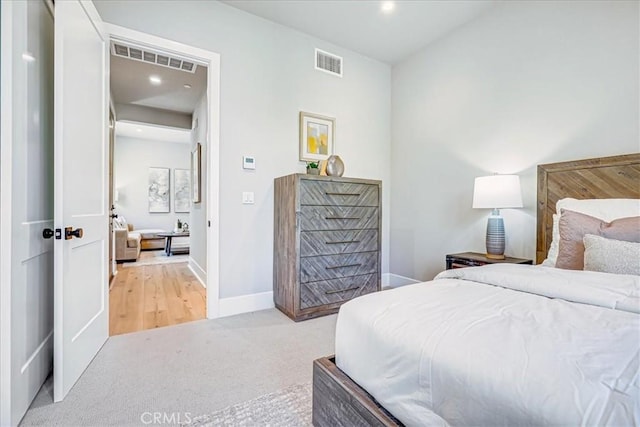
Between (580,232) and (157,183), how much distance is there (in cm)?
888

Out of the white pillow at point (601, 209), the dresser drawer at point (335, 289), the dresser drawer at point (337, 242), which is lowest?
the dresser drawer at point (335, 289)

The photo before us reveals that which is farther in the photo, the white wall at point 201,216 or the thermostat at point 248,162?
the white wall at point 201,216

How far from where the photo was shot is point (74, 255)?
1.77 metres

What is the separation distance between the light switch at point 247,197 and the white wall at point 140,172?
590cm

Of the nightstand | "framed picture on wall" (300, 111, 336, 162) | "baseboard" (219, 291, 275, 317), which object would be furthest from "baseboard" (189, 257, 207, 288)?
the nightstand

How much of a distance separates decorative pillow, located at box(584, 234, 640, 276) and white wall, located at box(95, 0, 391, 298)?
95.8 inches

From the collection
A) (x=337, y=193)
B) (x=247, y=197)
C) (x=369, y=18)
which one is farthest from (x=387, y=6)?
(x=247, y=197)

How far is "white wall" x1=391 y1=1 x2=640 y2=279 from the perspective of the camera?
2.17 m

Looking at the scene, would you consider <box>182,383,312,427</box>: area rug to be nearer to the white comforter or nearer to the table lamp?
the white comforter

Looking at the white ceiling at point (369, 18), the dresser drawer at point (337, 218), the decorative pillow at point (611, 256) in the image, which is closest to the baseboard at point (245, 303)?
Answer: the dresser drawer at point (337, 218)

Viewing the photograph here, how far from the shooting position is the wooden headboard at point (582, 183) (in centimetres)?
202

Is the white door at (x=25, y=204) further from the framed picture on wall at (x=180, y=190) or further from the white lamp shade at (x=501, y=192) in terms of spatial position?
the framed picture on wall at (x=180, y=190)

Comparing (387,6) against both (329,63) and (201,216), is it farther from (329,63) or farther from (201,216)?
(201,216)

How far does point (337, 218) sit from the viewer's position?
2.88m
